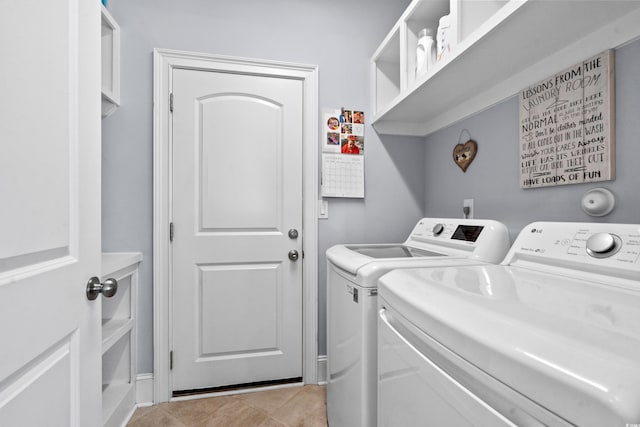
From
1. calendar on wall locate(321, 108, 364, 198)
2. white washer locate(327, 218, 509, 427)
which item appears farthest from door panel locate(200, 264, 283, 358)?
calendar on wall locate(321, 108, 364, 198)

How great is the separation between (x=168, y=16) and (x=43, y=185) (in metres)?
1.72

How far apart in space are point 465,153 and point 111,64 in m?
2.11

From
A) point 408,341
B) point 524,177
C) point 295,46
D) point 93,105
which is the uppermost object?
point 295,46

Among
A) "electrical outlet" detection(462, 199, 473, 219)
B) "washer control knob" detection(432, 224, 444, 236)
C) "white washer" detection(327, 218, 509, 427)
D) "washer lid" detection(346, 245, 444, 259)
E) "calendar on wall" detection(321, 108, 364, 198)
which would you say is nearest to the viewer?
"white washer" detection(327, 218, 509, 427)

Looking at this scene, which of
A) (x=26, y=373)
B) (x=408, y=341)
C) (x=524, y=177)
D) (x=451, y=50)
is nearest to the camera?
(x=26, y=373)

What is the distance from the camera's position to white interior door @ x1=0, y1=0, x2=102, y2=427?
0.52m

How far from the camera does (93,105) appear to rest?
80cm

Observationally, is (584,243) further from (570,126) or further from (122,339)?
(122,339)

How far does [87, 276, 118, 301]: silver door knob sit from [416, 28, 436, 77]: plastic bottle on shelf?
1.54m

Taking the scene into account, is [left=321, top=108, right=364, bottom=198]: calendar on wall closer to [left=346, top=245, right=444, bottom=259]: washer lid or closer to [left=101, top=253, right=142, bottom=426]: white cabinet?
[left=346, top=245, right=444, bottom=259]: washer lid

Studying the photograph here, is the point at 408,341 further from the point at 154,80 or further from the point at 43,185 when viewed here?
the point at 154,80

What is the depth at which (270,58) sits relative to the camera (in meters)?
1.98

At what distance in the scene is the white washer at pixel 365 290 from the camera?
104cm

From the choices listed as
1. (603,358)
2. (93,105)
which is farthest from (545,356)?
(93,105)
